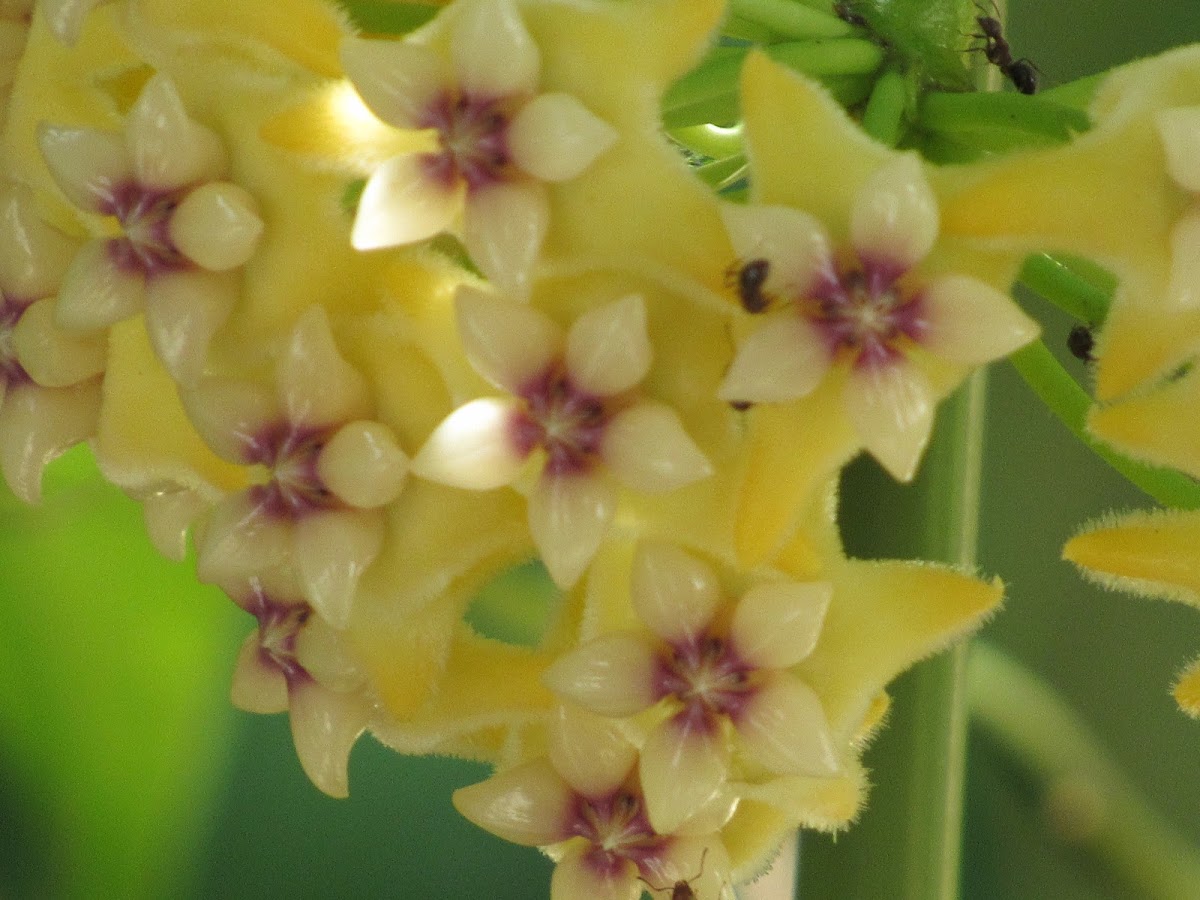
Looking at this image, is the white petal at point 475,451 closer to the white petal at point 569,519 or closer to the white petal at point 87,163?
the white petal at point 569,519

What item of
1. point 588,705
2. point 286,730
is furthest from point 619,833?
point 286,730

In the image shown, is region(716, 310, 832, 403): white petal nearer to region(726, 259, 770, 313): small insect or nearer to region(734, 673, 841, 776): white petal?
region(726, 259, 770, 313): small insect

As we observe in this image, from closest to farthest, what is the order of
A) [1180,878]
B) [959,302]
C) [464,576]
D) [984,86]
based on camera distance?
[959,302]
[464,576]
[984,86]
[1180,878]

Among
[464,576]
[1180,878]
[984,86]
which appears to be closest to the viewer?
[464,576]

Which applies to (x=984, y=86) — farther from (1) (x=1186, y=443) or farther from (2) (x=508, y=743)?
(2) (x=508, y=743)

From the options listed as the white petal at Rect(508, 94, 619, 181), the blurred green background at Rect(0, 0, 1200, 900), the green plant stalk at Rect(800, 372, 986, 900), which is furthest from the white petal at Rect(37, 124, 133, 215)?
the blurred green background at Rect(0, 0, 1200, 900)

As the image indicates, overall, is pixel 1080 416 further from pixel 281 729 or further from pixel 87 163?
pixel 281 729

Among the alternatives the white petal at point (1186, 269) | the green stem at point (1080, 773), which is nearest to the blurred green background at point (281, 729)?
the green stem at point (1080, 773)
